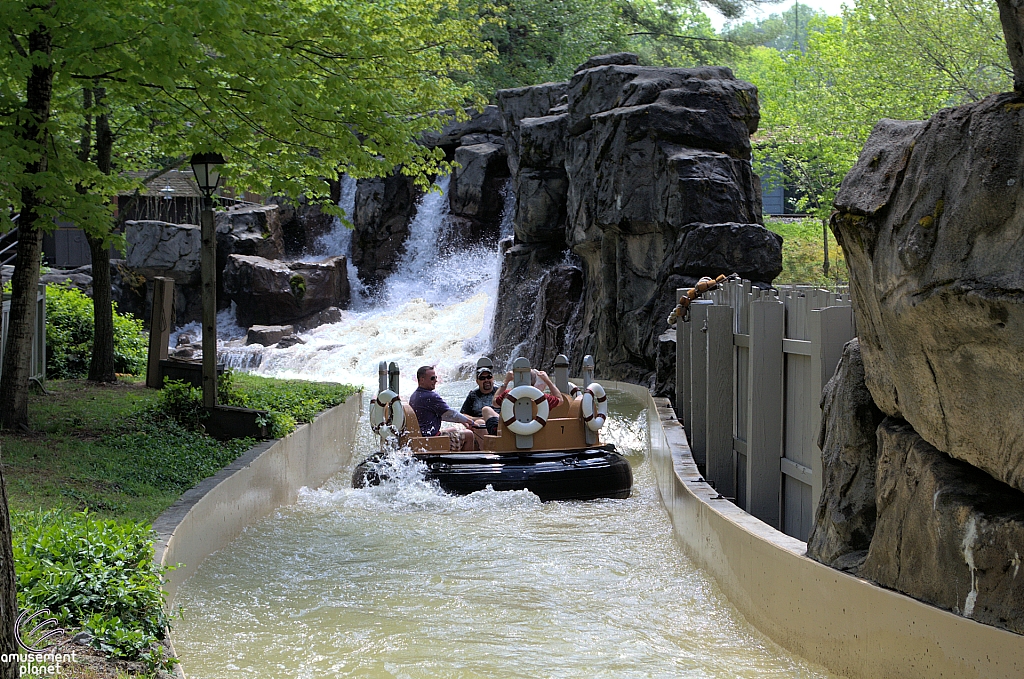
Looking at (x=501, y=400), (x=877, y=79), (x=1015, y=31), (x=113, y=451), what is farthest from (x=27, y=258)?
(x=877, y=79)

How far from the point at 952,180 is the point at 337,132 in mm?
8470

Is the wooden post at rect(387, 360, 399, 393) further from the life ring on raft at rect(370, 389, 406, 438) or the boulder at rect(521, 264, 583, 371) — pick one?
the boulder at rect(521, 264, 583, 371)

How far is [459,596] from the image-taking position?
254 inches

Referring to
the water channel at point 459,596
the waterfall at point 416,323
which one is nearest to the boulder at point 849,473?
the water channel at point 459,596

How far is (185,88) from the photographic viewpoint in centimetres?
1003

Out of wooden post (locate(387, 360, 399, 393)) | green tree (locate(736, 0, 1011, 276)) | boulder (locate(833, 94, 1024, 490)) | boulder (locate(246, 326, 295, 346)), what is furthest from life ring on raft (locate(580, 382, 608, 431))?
boulder (locate(246, 326, 295, 346))

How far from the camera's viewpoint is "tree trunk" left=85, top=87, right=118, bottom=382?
1372 cm

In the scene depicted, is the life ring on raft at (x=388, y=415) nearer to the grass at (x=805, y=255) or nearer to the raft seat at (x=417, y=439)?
the raft seat at (x=417, y=439)

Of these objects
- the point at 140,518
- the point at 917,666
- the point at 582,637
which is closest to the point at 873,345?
the point at 917,666

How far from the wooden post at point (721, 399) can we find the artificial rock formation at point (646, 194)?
395 inches

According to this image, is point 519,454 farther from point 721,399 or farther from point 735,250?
point 735,250

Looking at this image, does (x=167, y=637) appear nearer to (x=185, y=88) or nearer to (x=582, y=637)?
(x=582, y=637)

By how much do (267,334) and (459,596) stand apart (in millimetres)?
21949

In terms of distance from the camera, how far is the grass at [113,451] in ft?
23.1
